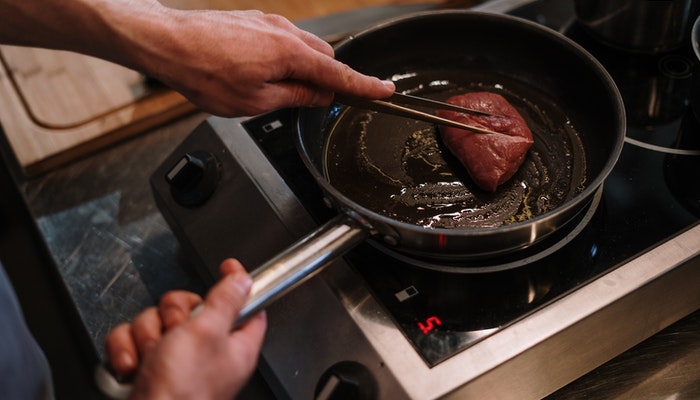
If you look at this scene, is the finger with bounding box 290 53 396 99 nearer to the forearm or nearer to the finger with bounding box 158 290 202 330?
the forearm

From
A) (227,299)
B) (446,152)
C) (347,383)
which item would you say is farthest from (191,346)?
(446,152)

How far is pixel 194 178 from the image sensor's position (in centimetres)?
93

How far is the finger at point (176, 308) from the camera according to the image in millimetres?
620

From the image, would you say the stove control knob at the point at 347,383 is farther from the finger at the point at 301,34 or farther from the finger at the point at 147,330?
the finger at the point at 301,34

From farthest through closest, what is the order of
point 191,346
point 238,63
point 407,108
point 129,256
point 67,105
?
1. point 67,105
2. point 129,256
3. point 407,108
4. point 238,63
5. point 191,346

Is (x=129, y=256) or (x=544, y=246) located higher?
(x=129, y=256)

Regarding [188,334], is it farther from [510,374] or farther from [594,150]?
[594,150]

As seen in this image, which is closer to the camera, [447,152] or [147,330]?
[147,330]

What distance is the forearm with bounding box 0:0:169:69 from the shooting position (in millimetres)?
794

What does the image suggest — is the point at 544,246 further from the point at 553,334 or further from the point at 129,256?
the point at 129,256

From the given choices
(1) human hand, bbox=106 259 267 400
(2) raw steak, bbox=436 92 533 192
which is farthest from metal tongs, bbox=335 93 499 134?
(1) human hand, bbox=106 259 267 400

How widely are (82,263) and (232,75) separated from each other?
0.44 metres

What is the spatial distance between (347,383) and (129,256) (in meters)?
0.48

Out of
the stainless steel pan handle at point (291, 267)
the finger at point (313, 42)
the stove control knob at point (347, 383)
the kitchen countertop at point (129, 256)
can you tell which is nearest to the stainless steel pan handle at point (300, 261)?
the stainless steel pan handle at point (291, 267)
